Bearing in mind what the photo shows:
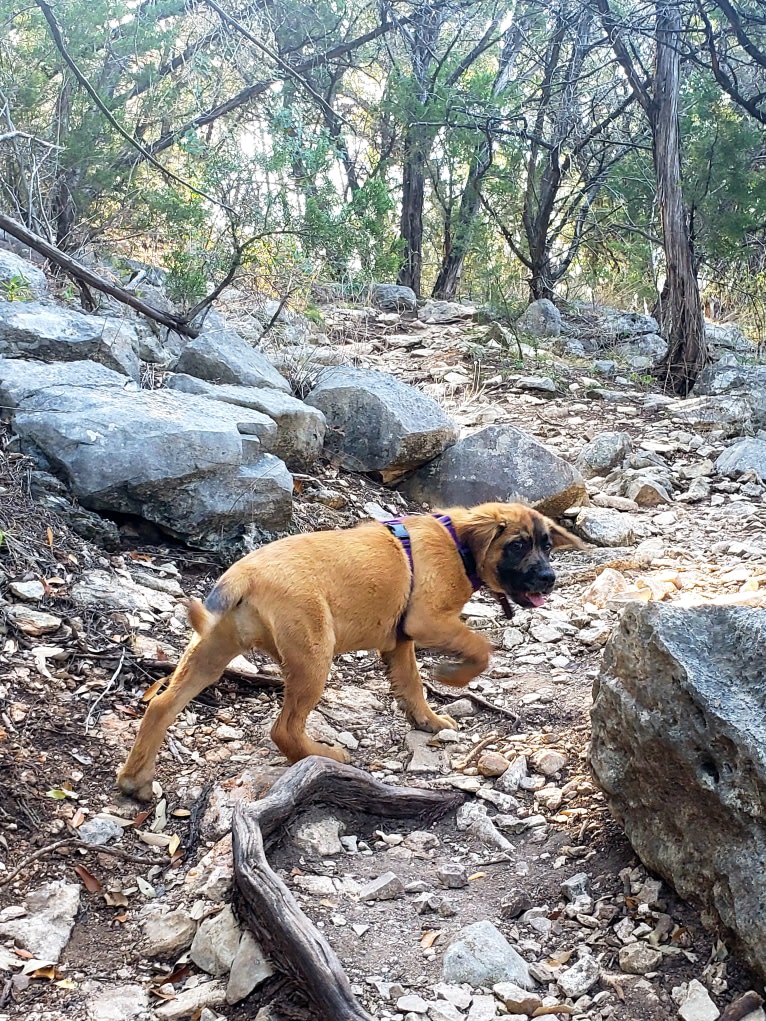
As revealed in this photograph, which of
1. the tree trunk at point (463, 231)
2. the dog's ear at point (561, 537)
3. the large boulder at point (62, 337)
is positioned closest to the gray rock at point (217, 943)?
the dog's ear at point (561, 537)

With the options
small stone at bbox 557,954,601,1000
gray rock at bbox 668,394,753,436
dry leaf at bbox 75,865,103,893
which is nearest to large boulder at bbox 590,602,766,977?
small stone at bbox 557,954,601,1000

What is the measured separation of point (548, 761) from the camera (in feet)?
14.3

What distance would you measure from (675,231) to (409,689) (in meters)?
8.52

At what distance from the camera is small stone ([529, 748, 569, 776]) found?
4.32m

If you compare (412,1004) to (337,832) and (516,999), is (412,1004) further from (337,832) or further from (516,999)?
(337,832)

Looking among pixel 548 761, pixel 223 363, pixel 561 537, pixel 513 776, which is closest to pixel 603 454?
pixel 223 363

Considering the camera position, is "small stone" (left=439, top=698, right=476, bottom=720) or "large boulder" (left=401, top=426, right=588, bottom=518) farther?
"large boulder" (left=401, top=426, right=588, bottom=518)

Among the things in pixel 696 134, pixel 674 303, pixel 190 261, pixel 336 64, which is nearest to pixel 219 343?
pixel 190 261

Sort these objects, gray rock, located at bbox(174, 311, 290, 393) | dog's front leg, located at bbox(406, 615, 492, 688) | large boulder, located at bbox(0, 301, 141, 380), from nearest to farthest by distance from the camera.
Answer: dog's front leg, located at bbox(406, 615, 492, 688), large boulder, located at bbox(0, 301, 141, 380), gray rock, located at bbox(174, 311, 290, 393)

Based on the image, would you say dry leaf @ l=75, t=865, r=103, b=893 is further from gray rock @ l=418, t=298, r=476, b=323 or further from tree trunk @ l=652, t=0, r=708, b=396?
gray rock @ l=418, t=298, r=476, b=323

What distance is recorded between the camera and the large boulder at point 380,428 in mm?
8430

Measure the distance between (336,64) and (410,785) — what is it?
46.7 feet

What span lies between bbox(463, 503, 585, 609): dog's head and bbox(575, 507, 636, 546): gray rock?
2489mm

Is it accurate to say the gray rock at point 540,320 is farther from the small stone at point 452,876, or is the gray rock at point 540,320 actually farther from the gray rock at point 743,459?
the small stone at point 452,876
